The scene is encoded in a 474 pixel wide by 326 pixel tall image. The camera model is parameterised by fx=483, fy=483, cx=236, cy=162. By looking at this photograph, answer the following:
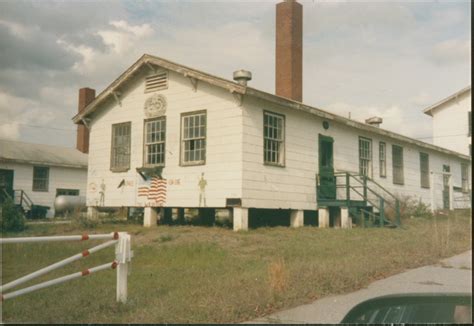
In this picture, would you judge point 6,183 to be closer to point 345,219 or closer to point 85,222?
point 85,222

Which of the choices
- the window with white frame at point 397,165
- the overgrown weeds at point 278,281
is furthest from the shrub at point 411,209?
the overgrown weeds at point 278,281

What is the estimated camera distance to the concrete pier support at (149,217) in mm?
16000

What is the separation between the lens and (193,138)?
1516 cm

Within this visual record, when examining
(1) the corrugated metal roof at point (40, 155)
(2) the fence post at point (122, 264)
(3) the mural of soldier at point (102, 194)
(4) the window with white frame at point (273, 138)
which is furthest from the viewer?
(1) the corrugated metal roof at point (40, 155)

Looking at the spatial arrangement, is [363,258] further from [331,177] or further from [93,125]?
[93,125]

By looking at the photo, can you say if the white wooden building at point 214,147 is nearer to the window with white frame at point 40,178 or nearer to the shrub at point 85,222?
the shrub at point 85,222

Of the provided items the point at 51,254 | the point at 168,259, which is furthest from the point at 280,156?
the point at 51,254

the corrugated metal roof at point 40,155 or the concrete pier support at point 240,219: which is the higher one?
the corrugated metal roof at point 40,155

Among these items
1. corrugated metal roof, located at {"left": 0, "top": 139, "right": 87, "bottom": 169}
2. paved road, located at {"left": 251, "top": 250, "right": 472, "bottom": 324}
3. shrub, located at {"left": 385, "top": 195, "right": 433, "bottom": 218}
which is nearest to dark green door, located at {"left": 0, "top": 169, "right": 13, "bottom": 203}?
corrugated metal roof, located at {"left": 0, "top": 139, "right": 87, "bottom": 169}

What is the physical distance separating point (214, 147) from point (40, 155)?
65.1 feet

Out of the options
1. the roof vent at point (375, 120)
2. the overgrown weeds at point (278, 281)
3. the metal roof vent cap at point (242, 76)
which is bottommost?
the overgrown weeds at point (278, 281)

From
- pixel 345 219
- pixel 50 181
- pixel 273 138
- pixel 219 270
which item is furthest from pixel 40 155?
pixel 219 270

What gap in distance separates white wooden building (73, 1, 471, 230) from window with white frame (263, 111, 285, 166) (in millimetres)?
32

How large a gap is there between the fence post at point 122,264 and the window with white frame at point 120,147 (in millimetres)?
10991
